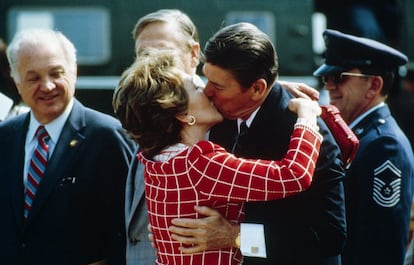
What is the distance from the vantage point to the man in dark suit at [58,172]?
3631 mm

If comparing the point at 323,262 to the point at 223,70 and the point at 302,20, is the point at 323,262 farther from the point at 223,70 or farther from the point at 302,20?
the point at 302,20

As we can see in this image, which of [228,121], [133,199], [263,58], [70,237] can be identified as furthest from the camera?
[70,237]

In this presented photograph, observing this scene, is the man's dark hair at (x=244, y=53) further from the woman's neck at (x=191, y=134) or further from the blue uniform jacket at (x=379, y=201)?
the blue uniform jacket at (x=379, y=201)

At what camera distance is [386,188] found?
3.72 metres

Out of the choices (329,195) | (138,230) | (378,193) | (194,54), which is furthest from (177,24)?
(329,195)

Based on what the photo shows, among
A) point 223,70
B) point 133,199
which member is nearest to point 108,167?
point 133,199

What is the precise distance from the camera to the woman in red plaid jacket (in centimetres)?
268

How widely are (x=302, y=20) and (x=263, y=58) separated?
17.3 feet

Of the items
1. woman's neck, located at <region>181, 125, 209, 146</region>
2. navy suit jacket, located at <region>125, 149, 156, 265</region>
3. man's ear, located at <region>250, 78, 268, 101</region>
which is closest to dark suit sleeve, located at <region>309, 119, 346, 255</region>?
man's ear, located at <region>250, 78, 268, 101</region>

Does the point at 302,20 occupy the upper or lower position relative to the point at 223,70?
lower

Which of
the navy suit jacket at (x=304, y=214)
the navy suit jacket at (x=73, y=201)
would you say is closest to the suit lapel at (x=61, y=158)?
the navy suit jacket at (x=73, y=201)

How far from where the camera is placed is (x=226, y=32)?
9.17ft

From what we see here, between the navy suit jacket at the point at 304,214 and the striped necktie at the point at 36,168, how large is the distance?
1259 millimetres

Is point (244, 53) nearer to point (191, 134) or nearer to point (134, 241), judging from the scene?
point (191, 134)
